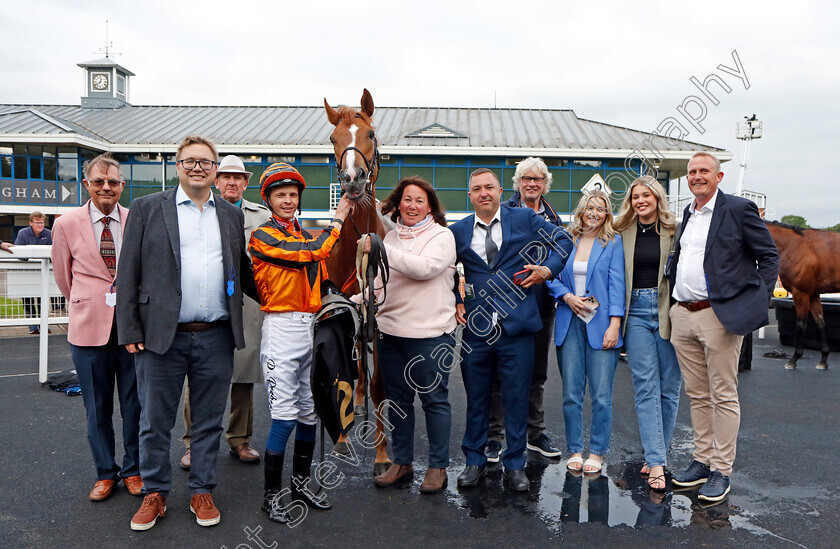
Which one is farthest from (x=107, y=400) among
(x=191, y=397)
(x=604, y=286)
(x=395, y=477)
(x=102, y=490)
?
(x=604, y=286)

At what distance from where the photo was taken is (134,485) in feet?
12.0

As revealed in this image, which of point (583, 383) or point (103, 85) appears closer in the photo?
point (583, 383)

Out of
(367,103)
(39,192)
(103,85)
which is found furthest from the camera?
(103,85)

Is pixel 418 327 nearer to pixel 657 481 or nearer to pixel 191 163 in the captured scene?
pixel 191 163

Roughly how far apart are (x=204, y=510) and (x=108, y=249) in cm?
180

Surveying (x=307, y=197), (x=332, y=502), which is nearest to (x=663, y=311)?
(x=332, y=502)

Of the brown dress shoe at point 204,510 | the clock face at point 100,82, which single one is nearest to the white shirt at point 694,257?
the brown dress shoe at point 204,510

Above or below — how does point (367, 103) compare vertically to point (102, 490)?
above

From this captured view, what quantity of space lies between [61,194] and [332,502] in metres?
25.6

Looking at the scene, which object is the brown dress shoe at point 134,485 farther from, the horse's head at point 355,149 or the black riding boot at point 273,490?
the horse's head at point 355,149

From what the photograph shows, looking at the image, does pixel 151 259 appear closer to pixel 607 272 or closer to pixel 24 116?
pixel 607 272

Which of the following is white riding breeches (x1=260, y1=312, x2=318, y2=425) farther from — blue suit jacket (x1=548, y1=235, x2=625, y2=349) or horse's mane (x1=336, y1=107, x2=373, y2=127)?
blue suit jacket (x1=548, y1=235, x2=625, y2=349)

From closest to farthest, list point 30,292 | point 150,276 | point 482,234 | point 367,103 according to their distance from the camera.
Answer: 1. point 150,276
2. point 482,234
3. point 367,103
4. point 30,292

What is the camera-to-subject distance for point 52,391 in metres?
6.29
